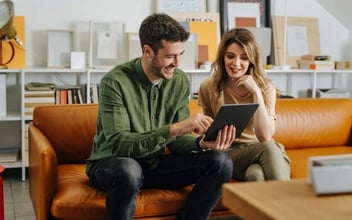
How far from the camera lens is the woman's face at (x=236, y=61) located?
2395mm

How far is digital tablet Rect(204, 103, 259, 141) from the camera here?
6.24 feet

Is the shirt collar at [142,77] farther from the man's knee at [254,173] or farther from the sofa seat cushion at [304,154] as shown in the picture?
the sofa seat cushion at [304,154]

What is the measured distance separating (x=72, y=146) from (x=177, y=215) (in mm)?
721

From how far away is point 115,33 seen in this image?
3.94 m

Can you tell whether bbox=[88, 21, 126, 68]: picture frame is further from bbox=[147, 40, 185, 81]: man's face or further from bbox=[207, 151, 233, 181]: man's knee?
bbox=[207, 151, 233, 181]: man's knee

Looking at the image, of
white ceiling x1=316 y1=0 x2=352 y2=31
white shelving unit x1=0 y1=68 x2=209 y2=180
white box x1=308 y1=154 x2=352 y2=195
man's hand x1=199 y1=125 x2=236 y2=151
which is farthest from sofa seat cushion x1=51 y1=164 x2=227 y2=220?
white ceiling x1=316 y1=0 x2=352 y2=31

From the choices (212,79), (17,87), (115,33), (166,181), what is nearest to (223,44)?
(212,79)

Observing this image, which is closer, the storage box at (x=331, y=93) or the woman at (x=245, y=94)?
the woman at (x=245, y=94)

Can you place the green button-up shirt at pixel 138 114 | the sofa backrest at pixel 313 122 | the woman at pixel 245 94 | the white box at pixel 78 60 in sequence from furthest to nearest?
the white box at pixel 78 60 → the sofa backrest at pixel 313 122 → the woman at pixel 245 94 → the green button-up shirt at pixel 138 114

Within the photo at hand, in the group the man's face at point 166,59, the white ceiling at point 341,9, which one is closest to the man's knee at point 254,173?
the man's face at point 166,59

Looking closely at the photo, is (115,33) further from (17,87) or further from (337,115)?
(337,115)

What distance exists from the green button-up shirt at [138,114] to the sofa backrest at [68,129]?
1.30ft

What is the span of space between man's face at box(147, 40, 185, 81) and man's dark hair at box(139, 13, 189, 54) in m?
0.02

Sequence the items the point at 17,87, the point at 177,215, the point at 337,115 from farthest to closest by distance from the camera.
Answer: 1. the point at 17,87
2. the point at 337,115
3. the point at 177,215
